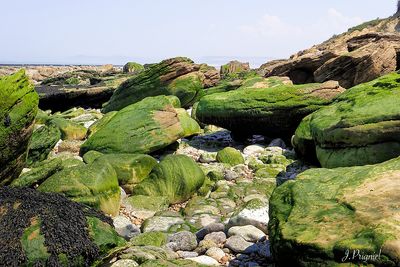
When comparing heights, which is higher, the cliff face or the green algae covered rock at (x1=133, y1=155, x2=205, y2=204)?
the cliff face

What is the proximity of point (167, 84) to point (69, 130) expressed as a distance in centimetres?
809

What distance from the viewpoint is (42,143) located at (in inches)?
563

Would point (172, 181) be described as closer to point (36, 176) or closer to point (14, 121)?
point (36, 176)

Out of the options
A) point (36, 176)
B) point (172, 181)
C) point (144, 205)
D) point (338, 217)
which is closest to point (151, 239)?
point (144, 205)

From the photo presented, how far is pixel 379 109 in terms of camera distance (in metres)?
10.9

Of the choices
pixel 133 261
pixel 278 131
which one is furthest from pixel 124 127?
pixel 133 261

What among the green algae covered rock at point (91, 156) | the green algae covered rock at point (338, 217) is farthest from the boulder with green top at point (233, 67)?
the green algae covered rock at point (338, 217)

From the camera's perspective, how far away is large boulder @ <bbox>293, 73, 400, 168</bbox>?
10.4m

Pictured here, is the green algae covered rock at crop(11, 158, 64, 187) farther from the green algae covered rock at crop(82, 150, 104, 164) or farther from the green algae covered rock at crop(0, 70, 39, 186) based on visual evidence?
the green algae covered rock at crop(82, 150, 104, 164)

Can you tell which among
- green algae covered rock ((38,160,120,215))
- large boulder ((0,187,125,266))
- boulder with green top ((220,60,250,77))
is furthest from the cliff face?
boulder with green top ((220,60,250,77))

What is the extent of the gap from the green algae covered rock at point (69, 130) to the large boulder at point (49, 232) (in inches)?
419

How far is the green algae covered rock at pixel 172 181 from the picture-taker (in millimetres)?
11131

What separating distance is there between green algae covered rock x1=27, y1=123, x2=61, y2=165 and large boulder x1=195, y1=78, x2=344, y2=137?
20.2ft

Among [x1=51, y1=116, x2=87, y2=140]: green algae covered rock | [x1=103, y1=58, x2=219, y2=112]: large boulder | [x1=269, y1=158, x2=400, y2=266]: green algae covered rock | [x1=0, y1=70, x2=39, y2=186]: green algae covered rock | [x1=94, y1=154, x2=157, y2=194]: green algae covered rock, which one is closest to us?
[x1=269, y1=158, x2=400, y2=266]: green algae covered rock
